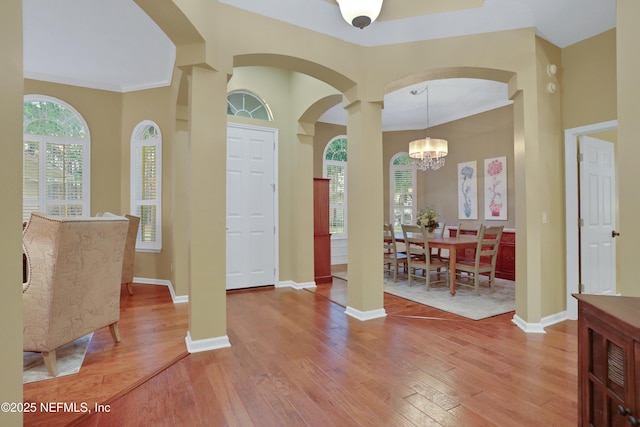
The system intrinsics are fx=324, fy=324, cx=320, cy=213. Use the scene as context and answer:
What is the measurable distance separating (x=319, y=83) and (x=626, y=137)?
3447 mm

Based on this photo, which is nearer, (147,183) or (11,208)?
(11,208)

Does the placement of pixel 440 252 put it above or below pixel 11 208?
below

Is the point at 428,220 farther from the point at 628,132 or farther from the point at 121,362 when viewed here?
the point at 121,362

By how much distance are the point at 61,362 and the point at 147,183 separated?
3.30m

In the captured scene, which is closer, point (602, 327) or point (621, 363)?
point (621, 363)

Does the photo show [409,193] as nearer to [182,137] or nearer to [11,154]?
[182,137]

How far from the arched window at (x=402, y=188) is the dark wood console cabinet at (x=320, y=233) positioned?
286 cm

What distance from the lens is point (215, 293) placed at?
275 centimetres

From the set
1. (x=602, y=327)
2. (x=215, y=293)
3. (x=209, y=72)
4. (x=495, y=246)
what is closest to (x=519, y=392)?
(x=602, y=327)

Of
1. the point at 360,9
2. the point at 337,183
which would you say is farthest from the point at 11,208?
the point at 337,183

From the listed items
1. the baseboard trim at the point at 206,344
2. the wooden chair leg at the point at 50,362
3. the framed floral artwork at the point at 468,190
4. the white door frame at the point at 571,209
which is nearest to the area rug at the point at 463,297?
the white door frame at the point at 571,209

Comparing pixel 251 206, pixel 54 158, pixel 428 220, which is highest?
pixel 54 158

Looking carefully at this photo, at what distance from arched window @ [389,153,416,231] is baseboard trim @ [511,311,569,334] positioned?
4289mm

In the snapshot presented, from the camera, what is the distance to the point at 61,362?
2.43 metres
